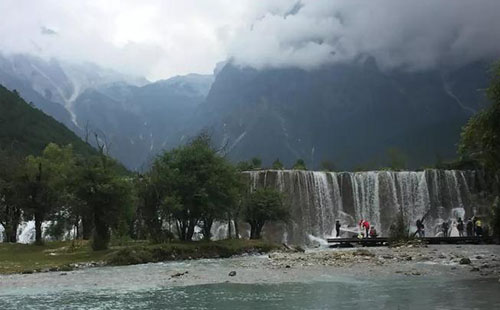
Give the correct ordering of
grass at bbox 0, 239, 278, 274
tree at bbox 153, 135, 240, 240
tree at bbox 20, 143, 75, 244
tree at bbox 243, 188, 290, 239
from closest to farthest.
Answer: grass at bbox 0, 239, 278, 274 < tree at bbox 153, 135, 240, 240 < tree at bbox 20, 143, 75, 244 < tree at bbox 243, 188, 290, 239

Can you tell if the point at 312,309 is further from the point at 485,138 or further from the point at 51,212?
the point at 51,212

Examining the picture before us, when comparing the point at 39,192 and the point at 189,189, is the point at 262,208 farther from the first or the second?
the point at 39,192

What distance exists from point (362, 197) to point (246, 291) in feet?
214

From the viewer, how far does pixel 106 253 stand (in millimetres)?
47062

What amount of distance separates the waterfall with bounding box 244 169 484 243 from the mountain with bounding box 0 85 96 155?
7399 centimetres

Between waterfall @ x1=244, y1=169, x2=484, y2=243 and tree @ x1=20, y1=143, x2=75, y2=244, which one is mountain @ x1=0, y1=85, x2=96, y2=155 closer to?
tree @ x1=20, y1=143, x2=75, y2=244

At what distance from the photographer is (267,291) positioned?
25984 mm

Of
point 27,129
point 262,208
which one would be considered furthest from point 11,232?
point 27,129

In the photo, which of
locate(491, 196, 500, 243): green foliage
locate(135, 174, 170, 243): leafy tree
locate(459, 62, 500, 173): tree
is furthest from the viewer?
locate(491, 196, 500, 243): green foliage

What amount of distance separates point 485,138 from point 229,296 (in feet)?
55.3

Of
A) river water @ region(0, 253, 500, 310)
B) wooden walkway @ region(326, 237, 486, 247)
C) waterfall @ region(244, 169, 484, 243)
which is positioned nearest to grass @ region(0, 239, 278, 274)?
river water @ region(0, 253, 500, 310)

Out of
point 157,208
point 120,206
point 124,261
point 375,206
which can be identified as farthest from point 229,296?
point 375,206

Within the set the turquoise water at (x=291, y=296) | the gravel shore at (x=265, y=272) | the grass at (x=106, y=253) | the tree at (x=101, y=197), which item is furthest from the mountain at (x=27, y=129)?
the turquoise water at (x=291, y=296)

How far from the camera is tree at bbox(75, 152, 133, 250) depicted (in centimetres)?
5047
